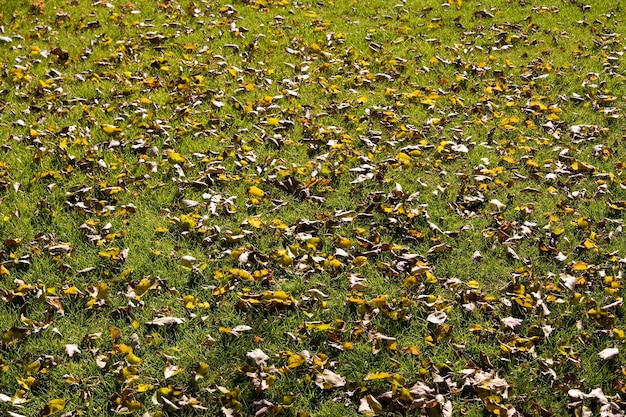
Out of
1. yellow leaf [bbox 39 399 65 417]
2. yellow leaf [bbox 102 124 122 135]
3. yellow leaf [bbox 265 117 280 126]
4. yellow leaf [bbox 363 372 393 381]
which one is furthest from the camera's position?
yellow leaf [bbox 265 117 280 126]

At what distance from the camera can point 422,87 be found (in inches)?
245

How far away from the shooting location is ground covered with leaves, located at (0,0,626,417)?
10.6ft

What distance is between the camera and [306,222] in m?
4.30

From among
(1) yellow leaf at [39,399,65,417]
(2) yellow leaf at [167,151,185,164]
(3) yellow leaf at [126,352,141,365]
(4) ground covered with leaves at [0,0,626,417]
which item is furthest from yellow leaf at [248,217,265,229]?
(1) yellow leaf at [39,399,65,417]

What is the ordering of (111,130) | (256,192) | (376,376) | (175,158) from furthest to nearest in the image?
(111,130) < (175,158) < (256,192) < (376,376)

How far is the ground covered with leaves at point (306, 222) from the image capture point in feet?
10.6

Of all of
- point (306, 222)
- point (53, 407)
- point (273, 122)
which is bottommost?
point (53, 407)

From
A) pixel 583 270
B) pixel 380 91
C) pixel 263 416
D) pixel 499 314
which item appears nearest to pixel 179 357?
pixel 263 416

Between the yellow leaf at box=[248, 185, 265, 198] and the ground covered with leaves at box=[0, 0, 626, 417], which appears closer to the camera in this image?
the ground covered with leaves at box=[0, 0, 626, 417]

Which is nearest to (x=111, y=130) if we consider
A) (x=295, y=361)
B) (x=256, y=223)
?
(x=256, y=223)

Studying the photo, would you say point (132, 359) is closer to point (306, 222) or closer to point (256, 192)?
point (306, 222)

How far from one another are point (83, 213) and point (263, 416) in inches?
82.7

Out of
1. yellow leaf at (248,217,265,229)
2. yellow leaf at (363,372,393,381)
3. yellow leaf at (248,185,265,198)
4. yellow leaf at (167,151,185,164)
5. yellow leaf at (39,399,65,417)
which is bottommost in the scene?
yellow leaf at (39,399,65,417)

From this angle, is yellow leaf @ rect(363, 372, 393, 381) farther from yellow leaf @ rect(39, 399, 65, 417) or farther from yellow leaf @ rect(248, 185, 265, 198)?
yellow leaf @ rect(248, 185, 265, 198)
